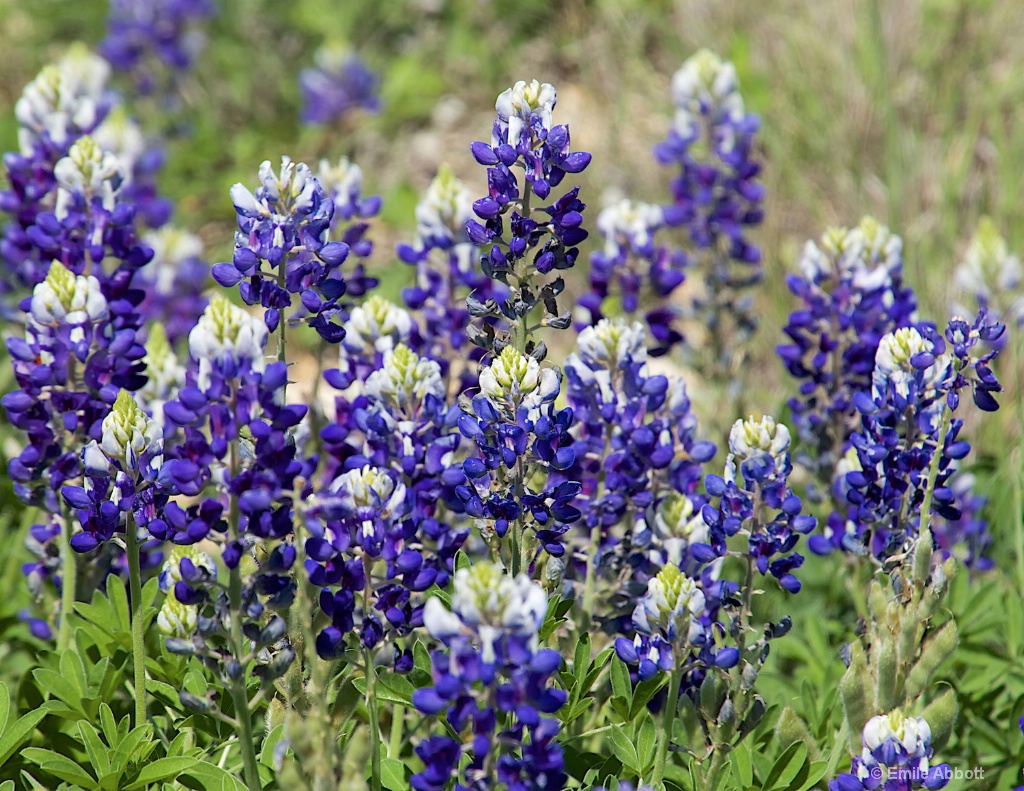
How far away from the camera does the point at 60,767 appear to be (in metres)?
2.46

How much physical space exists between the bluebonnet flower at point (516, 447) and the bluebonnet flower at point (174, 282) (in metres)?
2.83

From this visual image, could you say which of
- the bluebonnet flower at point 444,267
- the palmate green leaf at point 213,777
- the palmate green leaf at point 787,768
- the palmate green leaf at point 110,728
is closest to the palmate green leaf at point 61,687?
the palmate green leaf at point 110,728

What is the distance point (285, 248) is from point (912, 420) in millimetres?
1496

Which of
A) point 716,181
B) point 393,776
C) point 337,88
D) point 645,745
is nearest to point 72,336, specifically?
point 393,776

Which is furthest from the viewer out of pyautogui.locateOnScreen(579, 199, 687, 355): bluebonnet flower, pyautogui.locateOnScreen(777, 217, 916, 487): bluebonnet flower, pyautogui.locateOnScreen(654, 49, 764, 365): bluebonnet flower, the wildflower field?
pyautogui.locateOnScreen(654, 49, 764, 365): bluebonnet flower

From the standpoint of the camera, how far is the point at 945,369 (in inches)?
110

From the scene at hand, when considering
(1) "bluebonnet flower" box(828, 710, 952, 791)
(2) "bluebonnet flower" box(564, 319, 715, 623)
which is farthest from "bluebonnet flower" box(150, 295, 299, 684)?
(1) "bluebonnet flower" box(828, 710, 952, 791)

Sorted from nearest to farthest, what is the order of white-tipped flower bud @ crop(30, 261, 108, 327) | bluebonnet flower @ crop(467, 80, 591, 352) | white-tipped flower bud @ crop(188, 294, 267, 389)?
white-tipped flower bud @ crop(188, 294, 267, 389) → bluebonnet flower @ crop(467, 80, 591, 352) → white-tipped flower bud @ crop(30, 261, 108, 327)

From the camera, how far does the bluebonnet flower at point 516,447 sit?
7.89 feet

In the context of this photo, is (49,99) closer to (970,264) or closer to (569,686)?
(569,686)

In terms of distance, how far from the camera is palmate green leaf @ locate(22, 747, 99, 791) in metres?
2.45

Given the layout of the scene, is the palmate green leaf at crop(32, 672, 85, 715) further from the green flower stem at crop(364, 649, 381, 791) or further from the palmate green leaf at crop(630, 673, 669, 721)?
the palmate green leaf at crop(630, 673, 669, 721)

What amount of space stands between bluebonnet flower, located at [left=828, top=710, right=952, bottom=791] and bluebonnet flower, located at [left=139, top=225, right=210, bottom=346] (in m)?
3.47

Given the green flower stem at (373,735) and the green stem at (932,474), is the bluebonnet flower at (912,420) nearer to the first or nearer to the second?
the green stem at (932,474)
